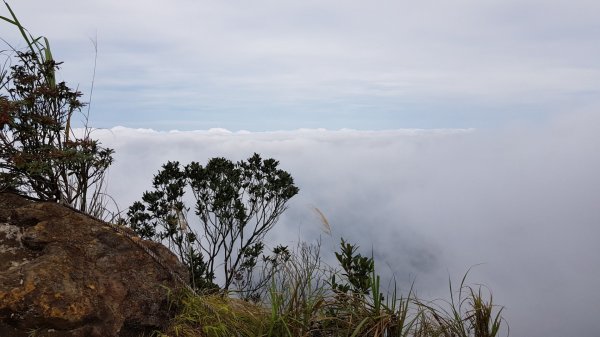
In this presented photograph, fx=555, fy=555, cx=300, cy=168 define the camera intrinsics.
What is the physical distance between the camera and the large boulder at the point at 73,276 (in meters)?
4.25

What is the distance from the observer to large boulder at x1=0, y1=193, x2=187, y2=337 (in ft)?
14.0

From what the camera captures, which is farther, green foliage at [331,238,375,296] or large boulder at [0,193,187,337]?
green foliage at [331,238,375,296]

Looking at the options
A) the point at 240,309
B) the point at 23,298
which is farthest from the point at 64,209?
the point at 240,309

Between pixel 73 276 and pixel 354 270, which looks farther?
pixel 354 270

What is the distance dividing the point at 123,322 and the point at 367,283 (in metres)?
2.36

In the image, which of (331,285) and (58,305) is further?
(331,285)

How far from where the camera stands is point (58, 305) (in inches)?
169

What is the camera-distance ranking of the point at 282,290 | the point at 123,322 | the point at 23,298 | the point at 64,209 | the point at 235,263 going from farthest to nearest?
1. the point at 235,263
2. the point at 64,209
3. the point at 282,290
4. the point at 123,322
5. the point at 23,298

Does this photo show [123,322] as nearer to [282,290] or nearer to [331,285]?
[282,290]

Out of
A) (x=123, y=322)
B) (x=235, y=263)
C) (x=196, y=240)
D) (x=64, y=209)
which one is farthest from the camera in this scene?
(x=235, y=263)

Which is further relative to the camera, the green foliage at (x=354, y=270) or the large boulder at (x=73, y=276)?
the green foliage at (x=354, y=270)

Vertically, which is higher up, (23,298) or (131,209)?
(131,209)

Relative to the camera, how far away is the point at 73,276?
456cm

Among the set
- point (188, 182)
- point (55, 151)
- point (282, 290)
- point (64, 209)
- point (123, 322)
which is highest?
point (188, 182)
